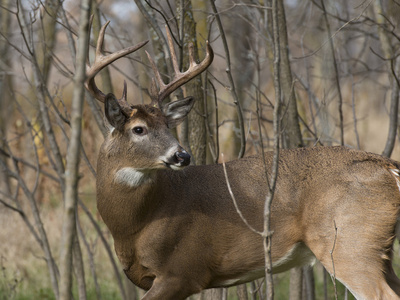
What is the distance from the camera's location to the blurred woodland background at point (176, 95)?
5.93 meters

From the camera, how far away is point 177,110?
5281 mm

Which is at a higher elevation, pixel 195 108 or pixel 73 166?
pixel 195 108

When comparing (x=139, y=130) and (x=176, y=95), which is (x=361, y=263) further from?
(x=176, y=95)

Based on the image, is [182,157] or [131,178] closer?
[182,157]

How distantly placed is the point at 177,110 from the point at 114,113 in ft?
2.05

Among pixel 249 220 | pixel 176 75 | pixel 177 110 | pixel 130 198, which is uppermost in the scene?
pixel 176 75

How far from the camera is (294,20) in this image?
11.7 meters

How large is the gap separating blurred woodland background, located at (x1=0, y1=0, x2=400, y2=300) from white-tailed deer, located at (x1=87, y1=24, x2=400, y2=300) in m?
0.33

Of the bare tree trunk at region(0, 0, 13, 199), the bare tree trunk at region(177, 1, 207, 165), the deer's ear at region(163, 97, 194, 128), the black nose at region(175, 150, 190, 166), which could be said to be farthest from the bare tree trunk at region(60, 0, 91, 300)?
the bare tree trunk at region(0, 0, 13, 199)

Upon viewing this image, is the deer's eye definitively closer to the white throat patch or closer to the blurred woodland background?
the white throat patch

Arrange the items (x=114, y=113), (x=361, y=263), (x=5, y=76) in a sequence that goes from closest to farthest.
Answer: (x=361, y=263) < (x=114, y=113) < (x=5, y=76)

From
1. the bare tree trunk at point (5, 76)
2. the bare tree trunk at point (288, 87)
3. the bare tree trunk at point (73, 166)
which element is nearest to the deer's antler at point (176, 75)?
the bare tree trunk at point (288, 87)

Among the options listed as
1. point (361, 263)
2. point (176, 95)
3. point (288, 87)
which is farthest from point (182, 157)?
point (288, 87)

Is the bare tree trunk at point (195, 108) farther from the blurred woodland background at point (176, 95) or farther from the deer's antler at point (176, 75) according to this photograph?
the deer's antler at point (176, 75)
